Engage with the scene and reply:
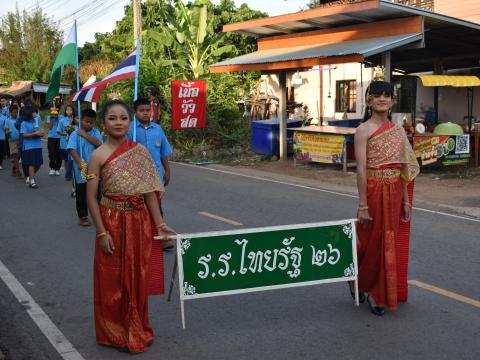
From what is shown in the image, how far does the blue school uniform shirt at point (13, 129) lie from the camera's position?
14.7m

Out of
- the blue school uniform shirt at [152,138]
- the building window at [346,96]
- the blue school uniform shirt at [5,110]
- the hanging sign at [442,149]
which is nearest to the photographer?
the blue school uniform shirt at [152,138]

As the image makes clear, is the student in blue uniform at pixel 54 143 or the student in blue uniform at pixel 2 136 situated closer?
the student in blue uniform at pixel 54 143

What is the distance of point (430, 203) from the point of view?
438 inches

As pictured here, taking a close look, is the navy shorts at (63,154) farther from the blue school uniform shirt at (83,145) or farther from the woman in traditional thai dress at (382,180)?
the woman in traditional thai dress at (382,180)

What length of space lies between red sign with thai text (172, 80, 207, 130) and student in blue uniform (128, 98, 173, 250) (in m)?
11.3

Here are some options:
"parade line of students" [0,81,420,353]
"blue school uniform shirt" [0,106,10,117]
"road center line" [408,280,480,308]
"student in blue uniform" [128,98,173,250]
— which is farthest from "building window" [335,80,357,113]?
"parade line of students" [0,81,420,353]

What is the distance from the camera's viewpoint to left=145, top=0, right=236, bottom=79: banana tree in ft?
72.5

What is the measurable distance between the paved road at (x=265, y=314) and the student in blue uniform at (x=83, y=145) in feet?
1.04

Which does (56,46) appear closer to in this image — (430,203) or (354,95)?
(354,95)

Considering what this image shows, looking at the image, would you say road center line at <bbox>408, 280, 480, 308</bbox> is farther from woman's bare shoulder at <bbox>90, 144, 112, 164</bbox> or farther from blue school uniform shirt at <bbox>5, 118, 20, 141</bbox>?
blue school uniform shirt at <bbox>5, 118, 20, 141</bbox>

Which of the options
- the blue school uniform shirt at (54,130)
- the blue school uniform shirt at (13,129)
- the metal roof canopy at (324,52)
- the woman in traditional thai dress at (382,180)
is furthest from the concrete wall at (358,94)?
the woman in traditional thai dress at (382,180)

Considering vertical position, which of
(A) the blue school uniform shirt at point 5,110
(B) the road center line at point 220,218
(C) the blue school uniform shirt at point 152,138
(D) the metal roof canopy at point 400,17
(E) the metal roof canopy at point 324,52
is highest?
(D) the metal roof canopy at point 400,17

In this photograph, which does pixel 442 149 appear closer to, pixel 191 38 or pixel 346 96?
pixel 191 38

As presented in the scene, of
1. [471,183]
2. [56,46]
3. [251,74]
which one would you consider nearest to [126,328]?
[471,183]
